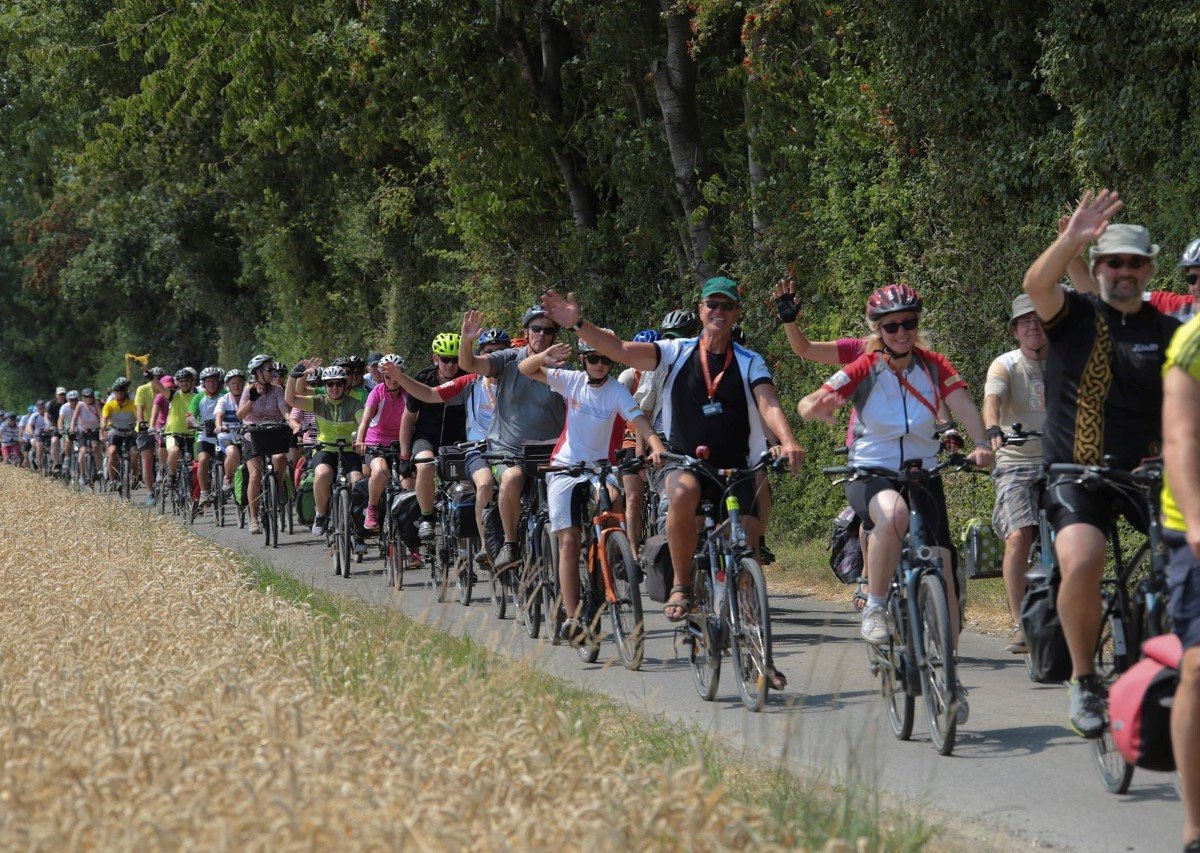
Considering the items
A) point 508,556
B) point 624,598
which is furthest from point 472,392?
point 624,598

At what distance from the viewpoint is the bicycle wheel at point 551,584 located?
1080 cm

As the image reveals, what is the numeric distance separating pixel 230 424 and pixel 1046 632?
650 inches

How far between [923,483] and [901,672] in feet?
2.82

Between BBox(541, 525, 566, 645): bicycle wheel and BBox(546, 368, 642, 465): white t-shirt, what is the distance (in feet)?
1.81

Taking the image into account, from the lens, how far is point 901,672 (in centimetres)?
766

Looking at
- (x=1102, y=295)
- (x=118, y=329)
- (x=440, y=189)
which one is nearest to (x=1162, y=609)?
(x=1102, y=295)

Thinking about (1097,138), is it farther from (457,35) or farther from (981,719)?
(457,35)

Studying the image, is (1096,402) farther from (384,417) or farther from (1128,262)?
(384,417)

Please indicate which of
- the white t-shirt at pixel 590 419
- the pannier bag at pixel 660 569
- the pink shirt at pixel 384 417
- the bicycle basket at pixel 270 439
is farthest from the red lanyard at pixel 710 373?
the bicycle basket at pixel 270 439

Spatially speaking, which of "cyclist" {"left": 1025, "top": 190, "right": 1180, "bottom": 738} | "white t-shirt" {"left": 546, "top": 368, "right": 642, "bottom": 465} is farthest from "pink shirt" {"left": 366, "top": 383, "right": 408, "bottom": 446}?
"cyclist" {"left": 1025, "top": 190, "right": 1180, "bottom": 738}

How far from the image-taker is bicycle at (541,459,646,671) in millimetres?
9883

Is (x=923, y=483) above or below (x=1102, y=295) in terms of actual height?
below

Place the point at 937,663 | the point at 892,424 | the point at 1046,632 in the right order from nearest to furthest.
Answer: the point at 1046,632 → the point at 937,663 → the point at 892,424

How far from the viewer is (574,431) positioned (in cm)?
1059
